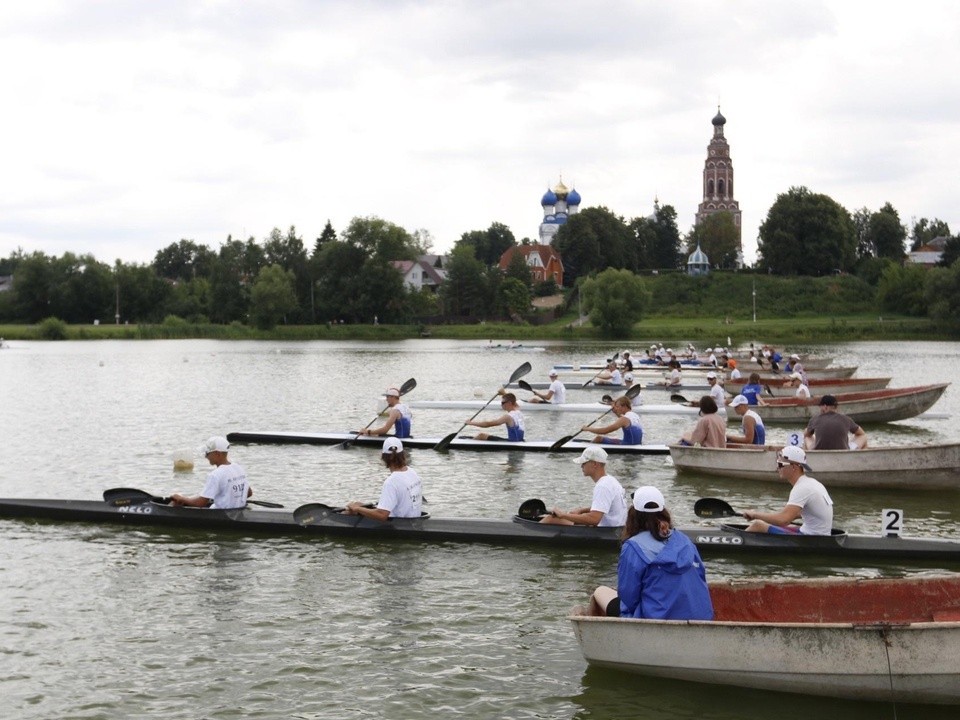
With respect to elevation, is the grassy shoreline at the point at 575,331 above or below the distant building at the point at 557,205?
below

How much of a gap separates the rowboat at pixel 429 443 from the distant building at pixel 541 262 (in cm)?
10600

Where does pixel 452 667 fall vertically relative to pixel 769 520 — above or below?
below

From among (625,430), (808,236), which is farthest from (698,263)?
(625,430)

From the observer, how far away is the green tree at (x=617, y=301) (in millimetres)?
85250

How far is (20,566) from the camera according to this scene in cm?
1241

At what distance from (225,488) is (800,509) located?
7.46 m

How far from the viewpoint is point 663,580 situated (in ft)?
25.6

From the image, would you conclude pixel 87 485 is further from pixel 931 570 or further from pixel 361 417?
pixel 931 570

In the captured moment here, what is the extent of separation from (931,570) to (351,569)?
686cm

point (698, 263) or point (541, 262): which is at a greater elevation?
point (541, 262)

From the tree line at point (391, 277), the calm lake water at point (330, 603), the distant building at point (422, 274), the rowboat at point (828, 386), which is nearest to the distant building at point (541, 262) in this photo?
the tree line at point (391, 277)

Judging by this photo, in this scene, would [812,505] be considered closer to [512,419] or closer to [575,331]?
[512,419]

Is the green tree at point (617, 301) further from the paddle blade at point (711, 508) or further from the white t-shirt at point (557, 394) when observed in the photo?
the paddle blade at point (711, 508)

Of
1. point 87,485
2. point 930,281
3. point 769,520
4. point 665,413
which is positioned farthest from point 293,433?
point 930,281
